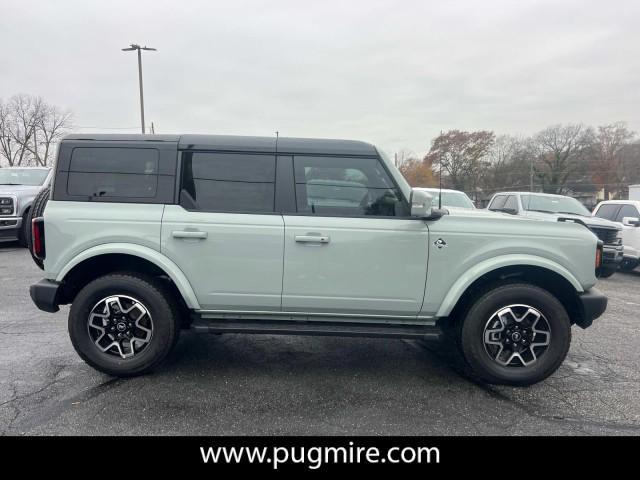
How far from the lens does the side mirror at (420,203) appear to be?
10.8 ft

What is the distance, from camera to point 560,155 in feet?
167

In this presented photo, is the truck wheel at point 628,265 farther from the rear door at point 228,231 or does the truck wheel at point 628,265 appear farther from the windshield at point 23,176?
the windshield at point 23,176

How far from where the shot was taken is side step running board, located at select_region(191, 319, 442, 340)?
11.2 feet

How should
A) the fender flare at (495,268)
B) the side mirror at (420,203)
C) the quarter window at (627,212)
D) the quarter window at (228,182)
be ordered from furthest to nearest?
the quarter window at (627,212) → the quarter window at (228,182) → the fender flare at (495,268) → the side mirror at (420,203)

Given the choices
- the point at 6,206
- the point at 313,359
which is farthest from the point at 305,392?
the point at 6,206

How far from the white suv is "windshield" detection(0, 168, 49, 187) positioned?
15.6 metres

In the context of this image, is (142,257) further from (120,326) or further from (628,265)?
(628,265)

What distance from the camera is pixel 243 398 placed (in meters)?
3.25

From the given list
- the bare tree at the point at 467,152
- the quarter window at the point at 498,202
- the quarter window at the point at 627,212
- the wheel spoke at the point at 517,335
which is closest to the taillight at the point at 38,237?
the wheel spoke at the point at 517,335

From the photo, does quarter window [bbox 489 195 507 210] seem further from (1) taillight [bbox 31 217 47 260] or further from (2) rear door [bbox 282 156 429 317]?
(1) taillight [bbox 31 217 47 260]

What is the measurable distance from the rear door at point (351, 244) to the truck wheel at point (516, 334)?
54 cm

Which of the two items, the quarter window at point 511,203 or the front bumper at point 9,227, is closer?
the front bumper at point 9,227
